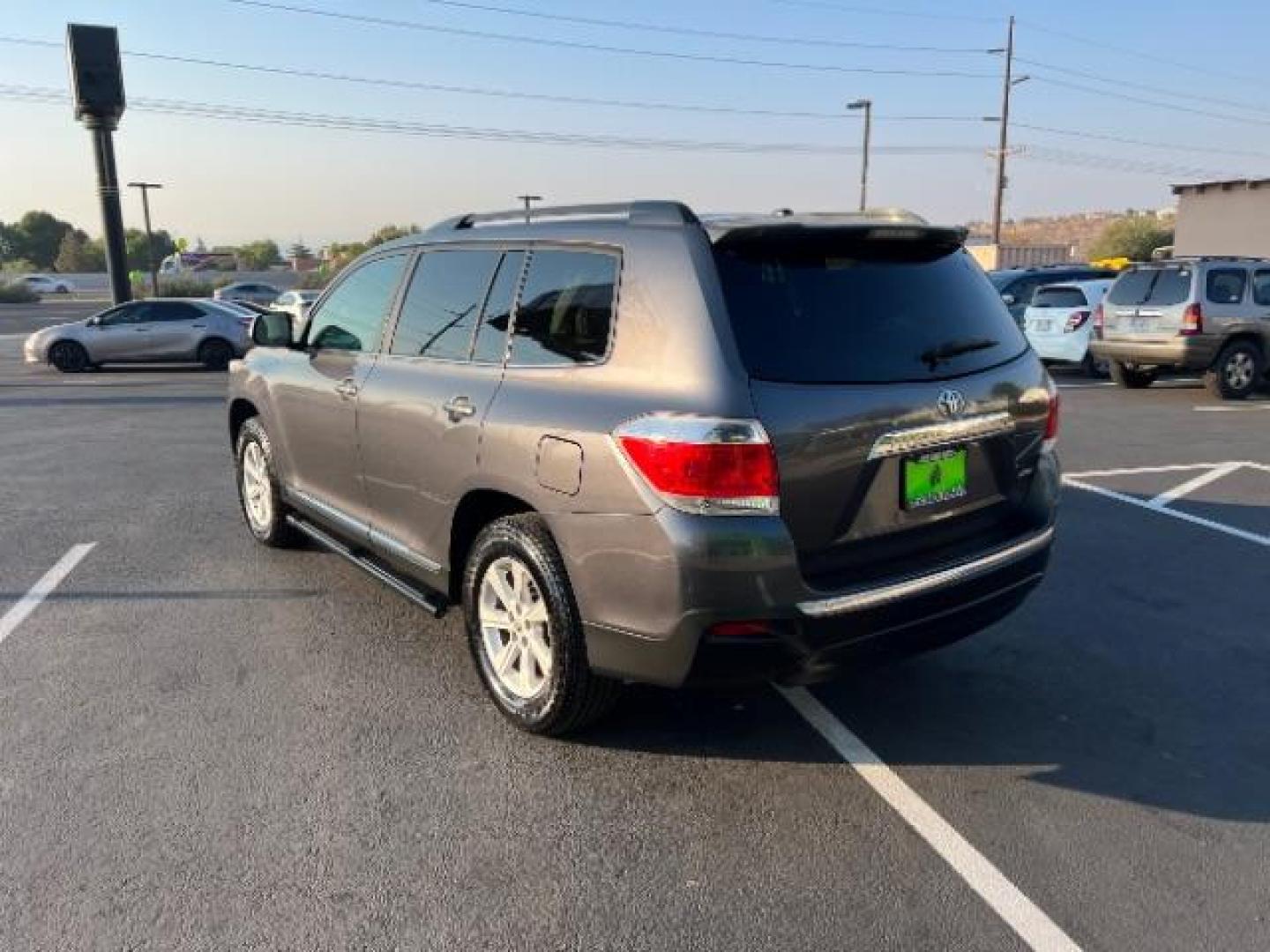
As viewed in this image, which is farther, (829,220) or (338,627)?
(338,627)

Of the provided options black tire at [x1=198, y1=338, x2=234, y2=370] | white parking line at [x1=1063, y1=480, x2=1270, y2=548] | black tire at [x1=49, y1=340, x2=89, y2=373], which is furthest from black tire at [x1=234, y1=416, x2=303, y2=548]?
black tire at [x1=49, y1=340, x2=89, y2=373]

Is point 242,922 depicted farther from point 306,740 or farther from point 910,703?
point 910,703

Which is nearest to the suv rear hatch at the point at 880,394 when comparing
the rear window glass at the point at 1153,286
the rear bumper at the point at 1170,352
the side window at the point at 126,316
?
the rear bumper at the point at 1170,352

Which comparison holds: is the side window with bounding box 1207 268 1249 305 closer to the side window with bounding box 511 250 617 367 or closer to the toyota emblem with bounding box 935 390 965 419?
the toyota emblem with bounding box 935 390 965 419

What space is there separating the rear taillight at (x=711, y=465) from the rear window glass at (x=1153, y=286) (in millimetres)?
11775

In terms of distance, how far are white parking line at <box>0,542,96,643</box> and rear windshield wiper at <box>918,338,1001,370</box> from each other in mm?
4175

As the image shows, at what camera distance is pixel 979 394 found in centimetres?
330

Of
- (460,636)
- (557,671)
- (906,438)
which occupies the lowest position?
(460,636)

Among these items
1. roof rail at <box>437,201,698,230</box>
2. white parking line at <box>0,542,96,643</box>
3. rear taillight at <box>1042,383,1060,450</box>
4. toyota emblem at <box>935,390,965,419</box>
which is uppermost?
roof rail at <box>437,201,698,230</box>

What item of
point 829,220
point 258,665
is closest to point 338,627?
point 258,665

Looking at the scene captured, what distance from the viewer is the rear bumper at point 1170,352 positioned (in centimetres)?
1223

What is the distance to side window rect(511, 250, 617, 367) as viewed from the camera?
318 centimetres

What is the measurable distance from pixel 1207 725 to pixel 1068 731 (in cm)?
52

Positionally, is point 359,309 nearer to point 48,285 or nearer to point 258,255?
point 48,285
